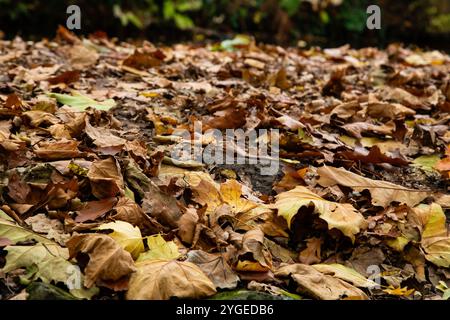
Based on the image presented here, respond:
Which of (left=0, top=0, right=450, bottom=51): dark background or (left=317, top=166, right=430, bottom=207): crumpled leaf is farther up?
(left=0, top=0, right=450, bottom=51): dark background

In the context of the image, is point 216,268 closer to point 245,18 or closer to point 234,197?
point 234,197

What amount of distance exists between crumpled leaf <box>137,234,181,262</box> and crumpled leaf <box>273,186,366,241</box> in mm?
401

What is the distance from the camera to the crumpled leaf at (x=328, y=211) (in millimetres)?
1699

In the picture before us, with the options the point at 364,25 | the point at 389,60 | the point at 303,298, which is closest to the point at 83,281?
the point at 303,298

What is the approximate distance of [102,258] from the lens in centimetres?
141

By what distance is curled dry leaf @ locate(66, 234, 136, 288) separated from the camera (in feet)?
4.56

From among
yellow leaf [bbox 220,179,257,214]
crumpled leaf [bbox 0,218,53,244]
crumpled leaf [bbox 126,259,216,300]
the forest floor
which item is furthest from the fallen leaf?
yellow leaf [bbox 220,179,257,214]

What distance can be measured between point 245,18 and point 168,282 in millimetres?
6898

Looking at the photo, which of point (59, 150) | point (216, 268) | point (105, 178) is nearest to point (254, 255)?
point (216, 268)

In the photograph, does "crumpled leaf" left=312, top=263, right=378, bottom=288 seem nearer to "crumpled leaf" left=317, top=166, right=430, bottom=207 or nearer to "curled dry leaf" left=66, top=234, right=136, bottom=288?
"crumpled leaf" left=317, top=166, right=430, bottom=207

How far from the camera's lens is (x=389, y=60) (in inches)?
193

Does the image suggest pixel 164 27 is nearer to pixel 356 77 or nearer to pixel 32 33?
pixel 32 33

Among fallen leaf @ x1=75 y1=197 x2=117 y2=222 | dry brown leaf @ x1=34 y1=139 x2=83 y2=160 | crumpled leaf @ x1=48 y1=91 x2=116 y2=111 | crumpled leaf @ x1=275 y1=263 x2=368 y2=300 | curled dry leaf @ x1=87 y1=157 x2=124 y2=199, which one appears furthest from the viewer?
crumpled leaf @ x1=48 y1=91 x2=116 y2=111

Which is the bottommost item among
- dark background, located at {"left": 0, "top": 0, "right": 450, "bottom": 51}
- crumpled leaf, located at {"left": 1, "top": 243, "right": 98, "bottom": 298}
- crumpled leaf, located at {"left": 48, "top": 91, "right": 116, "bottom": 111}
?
crumpled leaf, located at {"left": 1, "top": 243, "right": 98, "bottom": 298}
